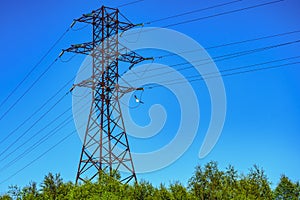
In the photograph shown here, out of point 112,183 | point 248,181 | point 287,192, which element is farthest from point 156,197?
point 287,192

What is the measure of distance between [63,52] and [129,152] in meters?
11.9

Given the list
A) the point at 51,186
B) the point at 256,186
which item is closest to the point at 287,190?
the point at 256,186

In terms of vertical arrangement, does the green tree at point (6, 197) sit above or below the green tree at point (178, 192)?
above

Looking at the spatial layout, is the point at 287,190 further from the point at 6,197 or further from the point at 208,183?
the point at 6,197

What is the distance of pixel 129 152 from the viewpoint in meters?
29.8

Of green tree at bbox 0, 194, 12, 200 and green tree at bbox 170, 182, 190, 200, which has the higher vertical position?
green tree at bbox 0, 194, 12, 200

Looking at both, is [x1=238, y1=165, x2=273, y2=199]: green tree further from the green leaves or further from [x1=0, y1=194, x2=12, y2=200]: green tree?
[x1=0, y1=194, x2=12, y2=200]: green tree

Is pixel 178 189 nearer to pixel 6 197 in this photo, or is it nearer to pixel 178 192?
pixel 178 192

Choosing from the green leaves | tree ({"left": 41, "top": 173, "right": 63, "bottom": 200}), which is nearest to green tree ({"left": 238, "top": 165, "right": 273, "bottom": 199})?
the green leaves

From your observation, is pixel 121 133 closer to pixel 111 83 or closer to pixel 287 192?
pixel 111 83

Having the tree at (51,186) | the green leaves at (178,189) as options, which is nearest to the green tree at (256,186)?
the green leaves at (178,189)

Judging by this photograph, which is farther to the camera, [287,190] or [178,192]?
[287,190]

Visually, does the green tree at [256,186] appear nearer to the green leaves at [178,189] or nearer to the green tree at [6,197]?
the green leaves at [178,189]

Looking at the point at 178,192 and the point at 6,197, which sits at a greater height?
the point at 6,197
